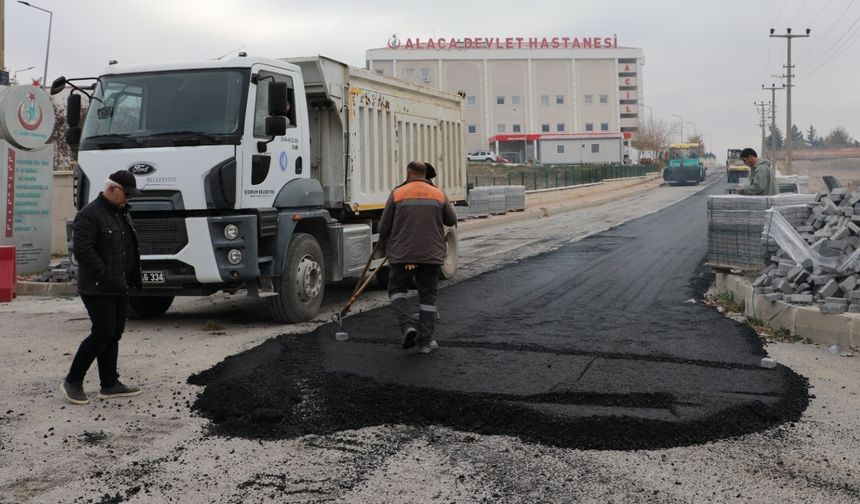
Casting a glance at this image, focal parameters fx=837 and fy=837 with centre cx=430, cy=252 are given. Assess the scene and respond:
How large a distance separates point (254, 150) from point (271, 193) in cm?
54

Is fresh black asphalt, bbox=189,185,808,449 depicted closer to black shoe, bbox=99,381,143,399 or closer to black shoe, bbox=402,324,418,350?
black shoe, bbox=402,324,418,350

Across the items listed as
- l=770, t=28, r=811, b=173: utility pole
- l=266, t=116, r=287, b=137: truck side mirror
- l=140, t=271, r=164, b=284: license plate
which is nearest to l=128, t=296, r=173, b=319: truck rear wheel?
l=140, t=271, r=164, b=284: license plate

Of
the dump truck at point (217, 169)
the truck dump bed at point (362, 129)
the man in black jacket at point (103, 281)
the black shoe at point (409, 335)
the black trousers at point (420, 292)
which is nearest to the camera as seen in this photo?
the man in black jacket at point (103, 281)

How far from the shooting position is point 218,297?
1237 centimetres

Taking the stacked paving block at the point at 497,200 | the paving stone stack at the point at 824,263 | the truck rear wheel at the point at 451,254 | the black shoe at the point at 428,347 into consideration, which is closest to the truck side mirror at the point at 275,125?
the black shoe at the point at 428,347

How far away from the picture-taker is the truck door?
28.7 ft

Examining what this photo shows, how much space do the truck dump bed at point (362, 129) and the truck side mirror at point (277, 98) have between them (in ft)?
4.25

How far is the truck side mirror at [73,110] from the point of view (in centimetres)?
912

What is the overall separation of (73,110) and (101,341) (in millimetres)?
3878

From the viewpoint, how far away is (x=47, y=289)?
43.6 feet

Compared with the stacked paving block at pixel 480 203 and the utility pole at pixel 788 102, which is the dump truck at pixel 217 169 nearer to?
the stacked paving block at pixel 480 203

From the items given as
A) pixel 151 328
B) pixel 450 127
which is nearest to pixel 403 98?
pixel 450 127

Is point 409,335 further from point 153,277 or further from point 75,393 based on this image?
point 153,277

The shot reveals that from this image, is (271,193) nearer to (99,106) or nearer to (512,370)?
(99,106)
